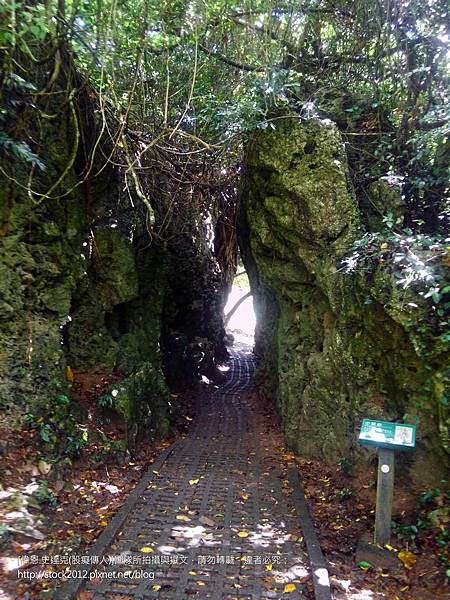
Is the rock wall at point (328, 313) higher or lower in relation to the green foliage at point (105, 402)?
higher

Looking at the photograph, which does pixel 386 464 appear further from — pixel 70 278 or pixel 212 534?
pixel 70 278

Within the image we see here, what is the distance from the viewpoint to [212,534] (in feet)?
12.6

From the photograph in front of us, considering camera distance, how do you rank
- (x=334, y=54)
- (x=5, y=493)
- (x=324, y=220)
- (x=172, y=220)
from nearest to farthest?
1. (x=5, y=493)
2. (x=324, y=220)
3. (x=334, y=54)
4. (x=172, y=220)

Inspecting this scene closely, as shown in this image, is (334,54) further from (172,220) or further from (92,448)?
(92,448)

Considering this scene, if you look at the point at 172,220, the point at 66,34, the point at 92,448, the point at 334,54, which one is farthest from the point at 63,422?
the point at 334,54

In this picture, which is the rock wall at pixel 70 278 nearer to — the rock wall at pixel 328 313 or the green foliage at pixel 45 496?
the green foliage at pixel 45 496

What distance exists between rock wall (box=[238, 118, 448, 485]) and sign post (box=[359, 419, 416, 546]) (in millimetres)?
470

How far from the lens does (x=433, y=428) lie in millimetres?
4004

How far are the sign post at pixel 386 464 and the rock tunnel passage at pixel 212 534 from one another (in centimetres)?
75

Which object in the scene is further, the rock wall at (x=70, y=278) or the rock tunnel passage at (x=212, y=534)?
the rock wall at (x=70, y=278)

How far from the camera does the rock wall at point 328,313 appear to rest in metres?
4.18

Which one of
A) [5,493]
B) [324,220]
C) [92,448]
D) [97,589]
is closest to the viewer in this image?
[97,589]

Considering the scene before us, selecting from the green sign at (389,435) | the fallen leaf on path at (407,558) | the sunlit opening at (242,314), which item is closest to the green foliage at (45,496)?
the green sign at (389,435)

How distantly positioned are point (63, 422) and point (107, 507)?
1261mm
